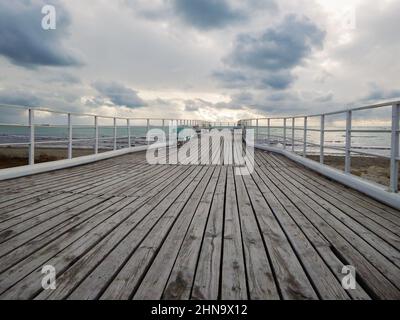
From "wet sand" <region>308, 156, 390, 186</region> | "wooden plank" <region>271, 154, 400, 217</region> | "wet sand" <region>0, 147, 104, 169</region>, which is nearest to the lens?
"wooden plank" <region>271, 154, 400, 217</region>

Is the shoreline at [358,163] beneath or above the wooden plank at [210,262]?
beneath

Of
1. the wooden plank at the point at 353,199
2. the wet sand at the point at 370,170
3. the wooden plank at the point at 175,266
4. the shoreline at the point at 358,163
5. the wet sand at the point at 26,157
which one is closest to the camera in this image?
the wooden plank at the point at 175,266

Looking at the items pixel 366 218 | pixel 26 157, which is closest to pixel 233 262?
pixel 366 218

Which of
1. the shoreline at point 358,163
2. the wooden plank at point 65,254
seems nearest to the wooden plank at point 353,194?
the wooden plank at point 65,254

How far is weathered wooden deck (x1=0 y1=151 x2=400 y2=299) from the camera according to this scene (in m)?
1.43

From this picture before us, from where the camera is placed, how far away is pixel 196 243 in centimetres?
196

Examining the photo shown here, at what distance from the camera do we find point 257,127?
1186 cm

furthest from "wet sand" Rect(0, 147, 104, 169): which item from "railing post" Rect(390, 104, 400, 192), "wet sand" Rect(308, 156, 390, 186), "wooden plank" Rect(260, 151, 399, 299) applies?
"railing post" Rect(390, 104, 400, 192)

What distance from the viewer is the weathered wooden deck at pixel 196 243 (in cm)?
143

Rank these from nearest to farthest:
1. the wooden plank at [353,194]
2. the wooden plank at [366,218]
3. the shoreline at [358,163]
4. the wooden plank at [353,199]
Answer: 1. the wooden plank at [366,218]
2. the wooden plank at [353,199]
3. the wooden plank at [353,194]
4. the shoreline at [358,163]

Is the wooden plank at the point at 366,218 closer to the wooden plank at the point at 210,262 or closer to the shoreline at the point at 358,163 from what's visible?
the wooden plank at the point at 210,262

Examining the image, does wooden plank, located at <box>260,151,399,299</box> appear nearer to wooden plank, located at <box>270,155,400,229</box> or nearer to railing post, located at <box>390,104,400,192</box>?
wooden plank, located at <box>270,155,400,229</box>
